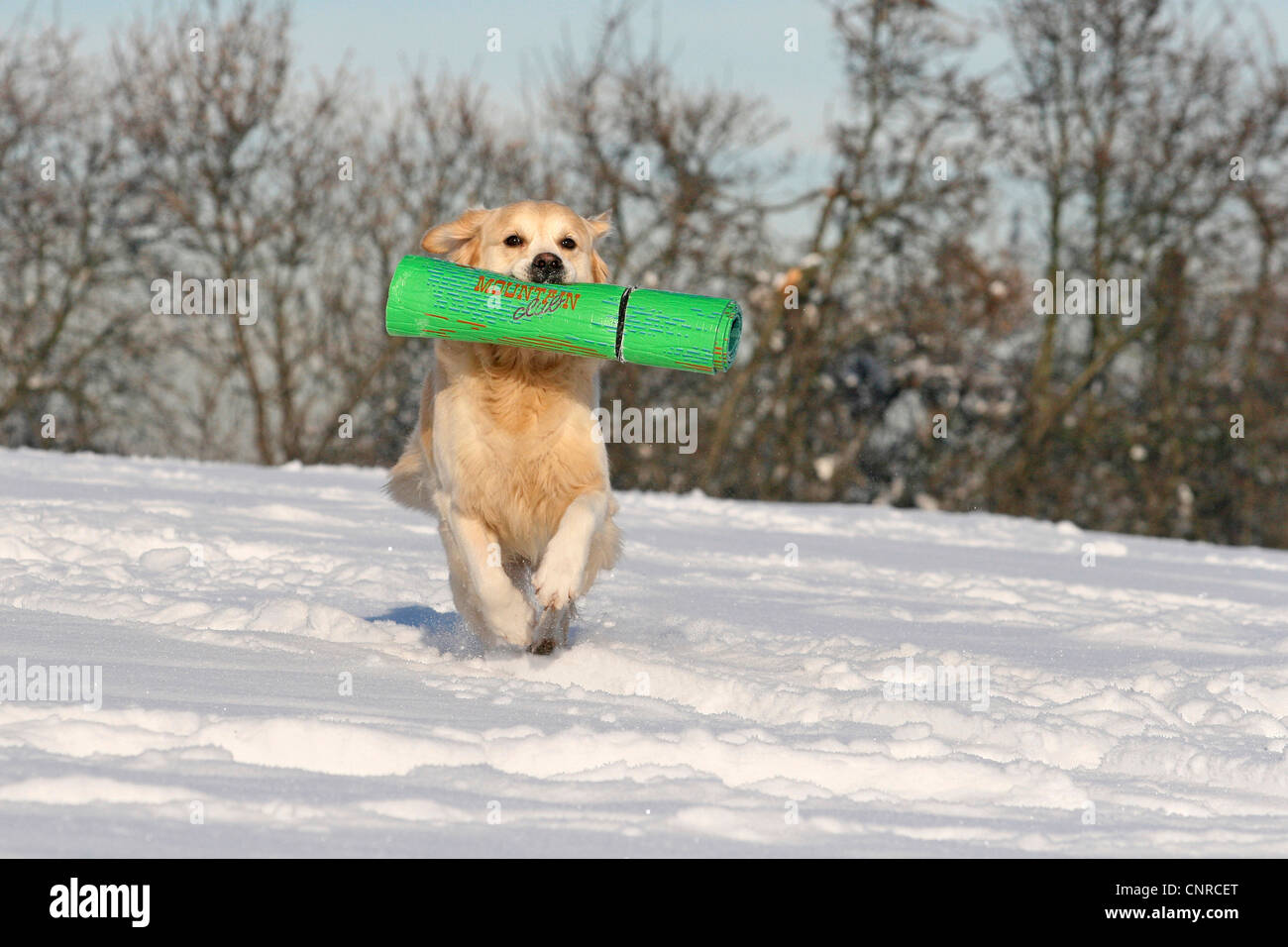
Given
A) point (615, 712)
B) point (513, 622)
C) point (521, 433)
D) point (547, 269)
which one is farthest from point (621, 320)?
point (615, 712)

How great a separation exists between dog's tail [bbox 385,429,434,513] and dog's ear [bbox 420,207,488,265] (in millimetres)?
757

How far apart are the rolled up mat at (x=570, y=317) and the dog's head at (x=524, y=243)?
0.11 metres

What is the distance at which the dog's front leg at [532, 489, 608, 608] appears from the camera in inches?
167

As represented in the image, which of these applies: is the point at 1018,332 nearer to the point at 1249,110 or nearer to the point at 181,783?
the point at 1249,110

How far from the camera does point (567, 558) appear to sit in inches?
169

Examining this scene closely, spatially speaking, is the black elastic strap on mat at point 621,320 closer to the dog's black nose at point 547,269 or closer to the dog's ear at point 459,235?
the dog's black nose at point 547,269

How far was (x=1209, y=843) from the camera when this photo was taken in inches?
103

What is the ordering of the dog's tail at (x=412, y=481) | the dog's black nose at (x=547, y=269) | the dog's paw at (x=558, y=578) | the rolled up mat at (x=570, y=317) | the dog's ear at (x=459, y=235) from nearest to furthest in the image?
the dog's paw at (x=558, y=578) → the rolled up mat at (x=570, y=317) → the dog's black nose at (x=547, y=269) → the dog's ear at (x=459, y=235) → the dog's tail at (x=412, y=481)

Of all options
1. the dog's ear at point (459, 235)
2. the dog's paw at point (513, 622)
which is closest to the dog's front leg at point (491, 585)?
the dog's paw at point (513, 622)

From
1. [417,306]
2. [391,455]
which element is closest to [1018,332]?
[391,455]

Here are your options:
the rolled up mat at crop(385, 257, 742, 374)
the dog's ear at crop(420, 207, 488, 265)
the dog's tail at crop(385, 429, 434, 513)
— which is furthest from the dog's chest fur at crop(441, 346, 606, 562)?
the dog's tail at crop(385, 429, 434, 513)

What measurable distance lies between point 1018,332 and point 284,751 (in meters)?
16.3

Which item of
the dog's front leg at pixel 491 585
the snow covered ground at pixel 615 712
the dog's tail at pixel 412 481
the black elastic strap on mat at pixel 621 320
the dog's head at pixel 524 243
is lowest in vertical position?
the snow covered ground at pixel 615 712

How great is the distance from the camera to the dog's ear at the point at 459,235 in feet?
16.4
